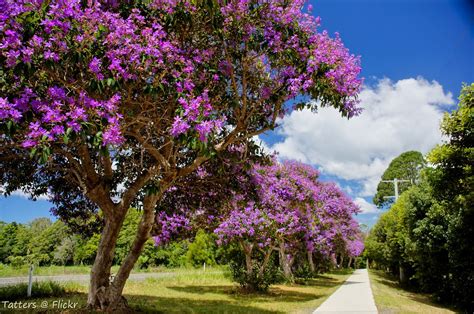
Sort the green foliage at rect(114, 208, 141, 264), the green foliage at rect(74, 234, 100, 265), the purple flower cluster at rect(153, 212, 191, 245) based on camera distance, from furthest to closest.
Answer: the green foliage at rect(74, 234, 100, 265) < the green foliage at rect(114, 208, 141, 264) < the purple flower cluster at rect(153, 212, 191, 245)

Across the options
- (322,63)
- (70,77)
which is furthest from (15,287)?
(322,63)

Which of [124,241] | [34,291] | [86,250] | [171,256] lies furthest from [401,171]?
[34,291]

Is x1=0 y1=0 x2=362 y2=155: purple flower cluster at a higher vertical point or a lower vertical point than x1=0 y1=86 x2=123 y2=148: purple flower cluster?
higher

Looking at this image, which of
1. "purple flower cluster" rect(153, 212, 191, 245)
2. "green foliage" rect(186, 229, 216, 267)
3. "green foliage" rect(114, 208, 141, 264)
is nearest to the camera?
"purple flower cluster" rect(153, 212, 191, 245)

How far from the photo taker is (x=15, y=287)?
1342 cm

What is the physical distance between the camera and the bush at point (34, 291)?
1287 cm

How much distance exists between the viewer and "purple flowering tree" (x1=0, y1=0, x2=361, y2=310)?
4965 mm

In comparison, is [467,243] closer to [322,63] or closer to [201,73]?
[322,63]

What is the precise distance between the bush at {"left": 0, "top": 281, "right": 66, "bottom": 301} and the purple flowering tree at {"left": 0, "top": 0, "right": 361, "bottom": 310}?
4.36 meters

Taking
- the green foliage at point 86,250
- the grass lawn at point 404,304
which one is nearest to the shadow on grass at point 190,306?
the grass lawn at point 404,304

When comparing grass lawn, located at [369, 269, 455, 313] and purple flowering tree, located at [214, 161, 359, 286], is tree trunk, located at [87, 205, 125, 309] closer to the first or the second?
purple flowering tree, located at [214, 161, 359, 286]

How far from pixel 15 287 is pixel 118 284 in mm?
6542

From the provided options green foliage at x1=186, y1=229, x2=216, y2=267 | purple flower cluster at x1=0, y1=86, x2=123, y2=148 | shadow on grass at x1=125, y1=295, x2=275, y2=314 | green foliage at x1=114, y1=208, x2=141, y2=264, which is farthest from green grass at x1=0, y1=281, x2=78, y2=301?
green foliage at x1=186, y1=229, x2=216, y2=267

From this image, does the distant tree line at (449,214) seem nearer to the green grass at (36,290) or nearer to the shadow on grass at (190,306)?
the shadow on grass at (190,306)
